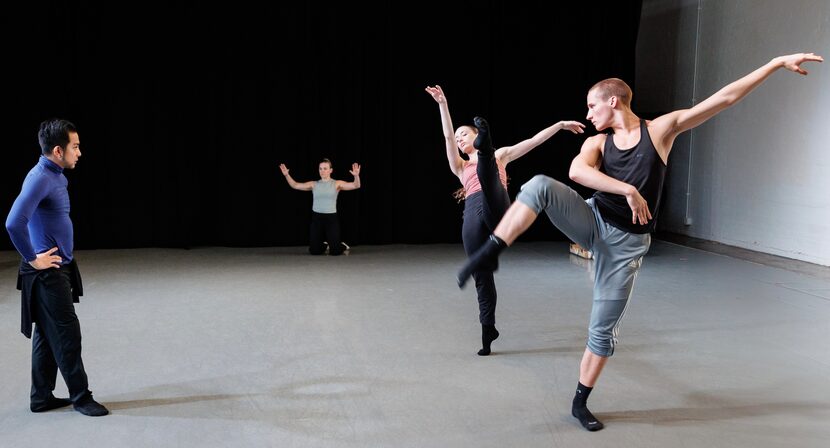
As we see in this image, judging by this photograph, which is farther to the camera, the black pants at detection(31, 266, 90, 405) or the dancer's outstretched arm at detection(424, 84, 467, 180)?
the dancer's outstretched arm at detection(424, 84, 467, 180)

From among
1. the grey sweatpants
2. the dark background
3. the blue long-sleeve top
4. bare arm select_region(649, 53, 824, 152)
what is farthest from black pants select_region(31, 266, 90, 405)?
the dark background

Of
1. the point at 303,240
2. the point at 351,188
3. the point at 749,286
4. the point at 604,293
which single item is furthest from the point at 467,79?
Result: the point at 604,293

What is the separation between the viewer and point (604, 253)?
9.18 feet

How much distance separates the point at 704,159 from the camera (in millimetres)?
Answer: 8914

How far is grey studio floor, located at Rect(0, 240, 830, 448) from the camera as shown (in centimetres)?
281

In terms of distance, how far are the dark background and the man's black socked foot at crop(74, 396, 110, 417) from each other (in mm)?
5437

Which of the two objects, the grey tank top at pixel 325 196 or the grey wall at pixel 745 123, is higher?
the grey wall at pixel 745 123

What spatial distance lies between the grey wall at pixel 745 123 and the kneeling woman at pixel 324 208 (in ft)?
15.1

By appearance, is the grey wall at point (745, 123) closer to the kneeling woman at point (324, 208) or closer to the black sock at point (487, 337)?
the kneeling woman at point (324, 208)

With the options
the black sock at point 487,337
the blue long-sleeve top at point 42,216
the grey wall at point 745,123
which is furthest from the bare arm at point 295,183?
the grey wall at point 745,123

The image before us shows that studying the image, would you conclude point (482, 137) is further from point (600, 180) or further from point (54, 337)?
point (54, 337)

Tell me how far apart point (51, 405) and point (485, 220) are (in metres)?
2.27

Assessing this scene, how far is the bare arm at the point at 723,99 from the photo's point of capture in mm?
2510

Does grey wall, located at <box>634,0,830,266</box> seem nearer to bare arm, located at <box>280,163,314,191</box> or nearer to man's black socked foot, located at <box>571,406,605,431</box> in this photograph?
bare arm, located at <box>280,163,314,191</box>
